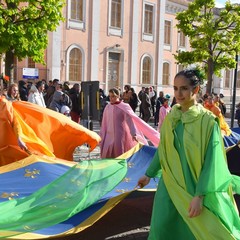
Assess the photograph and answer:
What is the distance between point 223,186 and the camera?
340cm

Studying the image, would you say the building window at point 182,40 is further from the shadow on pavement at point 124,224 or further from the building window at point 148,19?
the shadow on pavement at point 124,224

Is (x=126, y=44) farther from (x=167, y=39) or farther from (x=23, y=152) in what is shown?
(x=23, y=152)

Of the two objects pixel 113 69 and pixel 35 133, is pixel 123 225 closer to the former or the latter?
pixel 35 133

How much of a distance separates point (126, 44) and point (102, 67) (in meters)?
2.99

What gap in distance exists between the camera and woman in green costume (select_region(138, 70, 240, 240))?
334 centimetres

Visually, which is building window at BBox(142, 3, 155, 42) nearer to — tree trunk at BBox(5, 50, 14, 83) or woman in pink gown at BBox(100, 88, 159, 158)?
tree trunk at BBox(5, 50, 14, 83)

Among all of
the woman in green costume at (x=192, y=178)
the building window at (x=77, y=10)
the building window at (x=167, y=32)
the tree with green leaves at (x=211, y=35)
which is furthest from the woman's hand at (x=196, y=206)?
the building window at (x=167, y=32)

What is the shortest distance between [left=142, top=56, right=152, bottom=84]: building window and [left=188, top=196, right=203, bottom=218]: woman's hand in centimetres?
3100

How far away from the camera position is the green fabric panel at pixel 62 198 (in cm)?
412

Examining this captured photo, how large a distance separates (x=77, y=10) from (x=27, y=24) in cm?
1488

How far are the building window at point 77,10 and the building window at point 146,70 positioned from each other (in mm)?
6885

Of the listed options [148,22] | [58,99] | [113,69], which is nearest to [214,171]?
[58,99]

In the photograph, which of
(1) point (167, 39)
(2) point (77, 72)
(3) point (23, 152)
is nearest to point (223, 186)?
(3) point (23, 152)

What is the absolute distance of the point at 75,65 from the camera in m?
29.5
